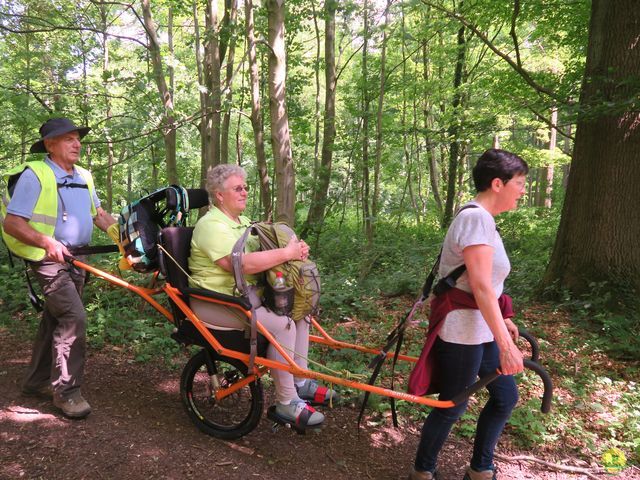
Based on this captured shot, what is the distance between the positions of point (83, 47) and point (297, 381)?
39.1 ft

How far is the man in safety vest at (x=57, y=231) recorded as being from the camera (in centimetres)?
316

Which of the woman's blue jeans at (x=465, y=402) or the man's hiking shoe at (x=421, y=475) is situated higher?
the woman's blue jeans at (x=465, y=402)

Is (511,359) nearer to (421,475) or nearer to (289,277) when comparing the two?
(421,475)

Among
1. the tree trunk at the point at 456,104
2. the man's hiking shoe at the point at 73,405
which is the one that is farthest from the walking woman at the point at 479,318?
the tree trunk at the point at 456,104

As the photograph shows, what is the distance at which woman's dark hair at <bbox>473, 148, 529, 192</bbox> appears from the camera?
92.3 inches

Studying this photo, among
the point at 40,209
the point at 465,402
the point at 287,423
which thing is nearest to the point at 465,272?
the point at 465,402

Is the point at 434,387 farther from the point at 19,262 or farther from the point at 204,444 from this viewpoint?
the point at 19,262

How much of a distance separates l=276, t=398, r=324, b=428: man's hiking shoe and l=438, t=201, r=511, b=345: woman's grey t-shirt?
108 centimetres

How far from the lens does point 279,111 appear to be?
18.1 feet

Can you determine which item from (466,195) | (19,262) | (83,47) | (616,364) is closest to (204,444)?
(616,364)

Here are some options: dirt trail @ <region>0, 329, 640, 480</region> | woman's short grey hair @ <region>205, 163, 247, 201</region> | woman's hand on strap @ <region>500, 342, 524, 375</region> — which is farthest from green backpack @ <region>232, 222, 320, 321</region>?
woman's hand on strap @ <region>500, 342, 524, 375</region>

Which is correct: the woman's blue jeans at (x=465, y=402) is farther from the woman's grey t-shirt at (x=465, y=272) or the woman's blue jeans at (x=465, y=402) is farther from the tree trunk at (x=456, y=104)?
the tree trunk at (x=456, y=104)

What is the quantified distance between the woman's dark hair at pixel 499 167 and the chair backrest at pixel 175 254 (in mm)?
1990

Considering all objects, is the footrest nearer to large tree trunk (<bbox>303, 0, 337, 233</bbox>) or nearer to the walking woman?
the walking woman
